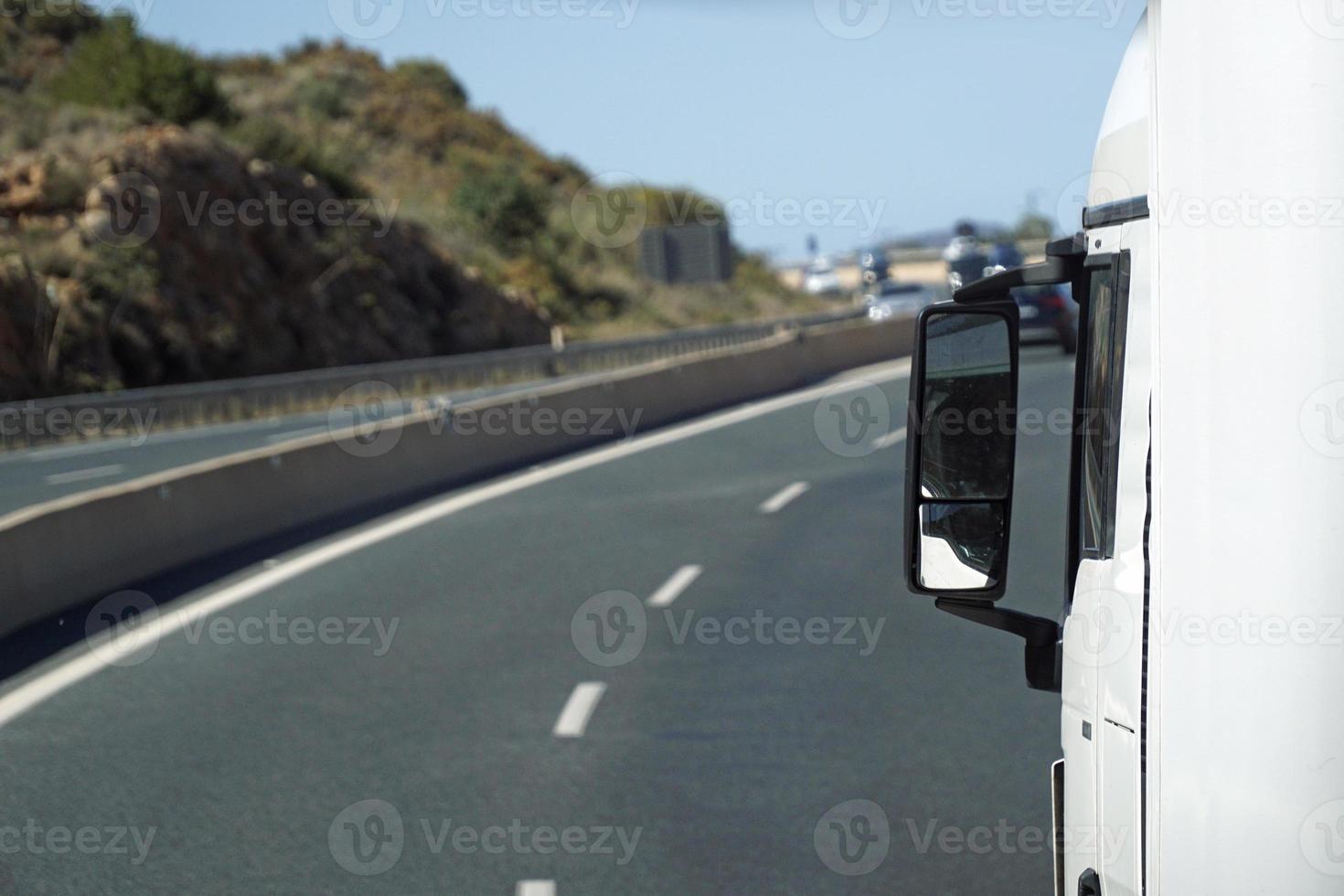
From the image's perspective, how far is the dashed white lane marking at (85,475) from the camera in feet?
73.9

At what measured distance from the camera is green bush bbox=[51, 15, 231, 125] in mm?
50750

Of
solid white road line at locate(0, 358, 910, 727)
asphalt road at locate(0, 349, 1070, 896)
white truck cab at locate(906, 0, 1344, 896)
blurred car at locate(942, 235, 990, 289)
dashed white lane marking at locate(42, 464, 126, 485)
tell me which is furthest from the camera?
dashed white lane marking at locate(42, 464, 126, 485)

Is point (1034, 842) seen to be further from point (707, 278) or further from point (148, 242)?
point (707, 278)

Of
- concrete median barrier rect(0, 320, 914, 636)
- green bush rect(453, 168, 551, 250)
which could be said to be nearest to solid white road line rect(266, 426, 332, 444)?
concrete median barrier rect(0, 320, 914, 636)

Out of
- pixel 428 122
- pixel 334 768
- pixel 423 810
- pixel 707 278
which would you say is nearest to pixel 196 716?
pixel 334 768

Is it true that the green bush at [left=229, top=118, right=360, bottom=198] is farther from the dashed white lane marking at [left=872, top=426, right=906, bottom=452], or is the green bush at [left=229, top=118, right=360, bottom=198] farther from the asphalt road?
the asphalt road

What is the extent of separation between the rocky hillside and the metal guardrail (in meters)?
2.85

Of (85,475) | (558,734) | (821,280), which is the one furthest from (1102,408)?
(821,280)

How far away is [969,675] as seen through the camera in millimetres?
10312

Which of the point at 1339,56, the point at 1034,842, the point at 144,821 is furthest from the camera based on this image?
Answer: the point at 144,821

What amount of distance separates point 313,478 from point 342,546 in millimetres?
2190

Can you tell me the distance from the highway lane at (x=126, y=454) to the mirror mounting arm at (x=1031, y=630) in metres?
16.8

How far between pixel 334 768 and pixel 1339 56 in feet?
21.8

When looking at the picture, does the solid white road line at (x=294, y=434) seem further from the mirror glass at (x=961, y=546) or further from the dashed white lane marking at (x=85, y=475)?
the mirror glass at (x=961, y=546)
